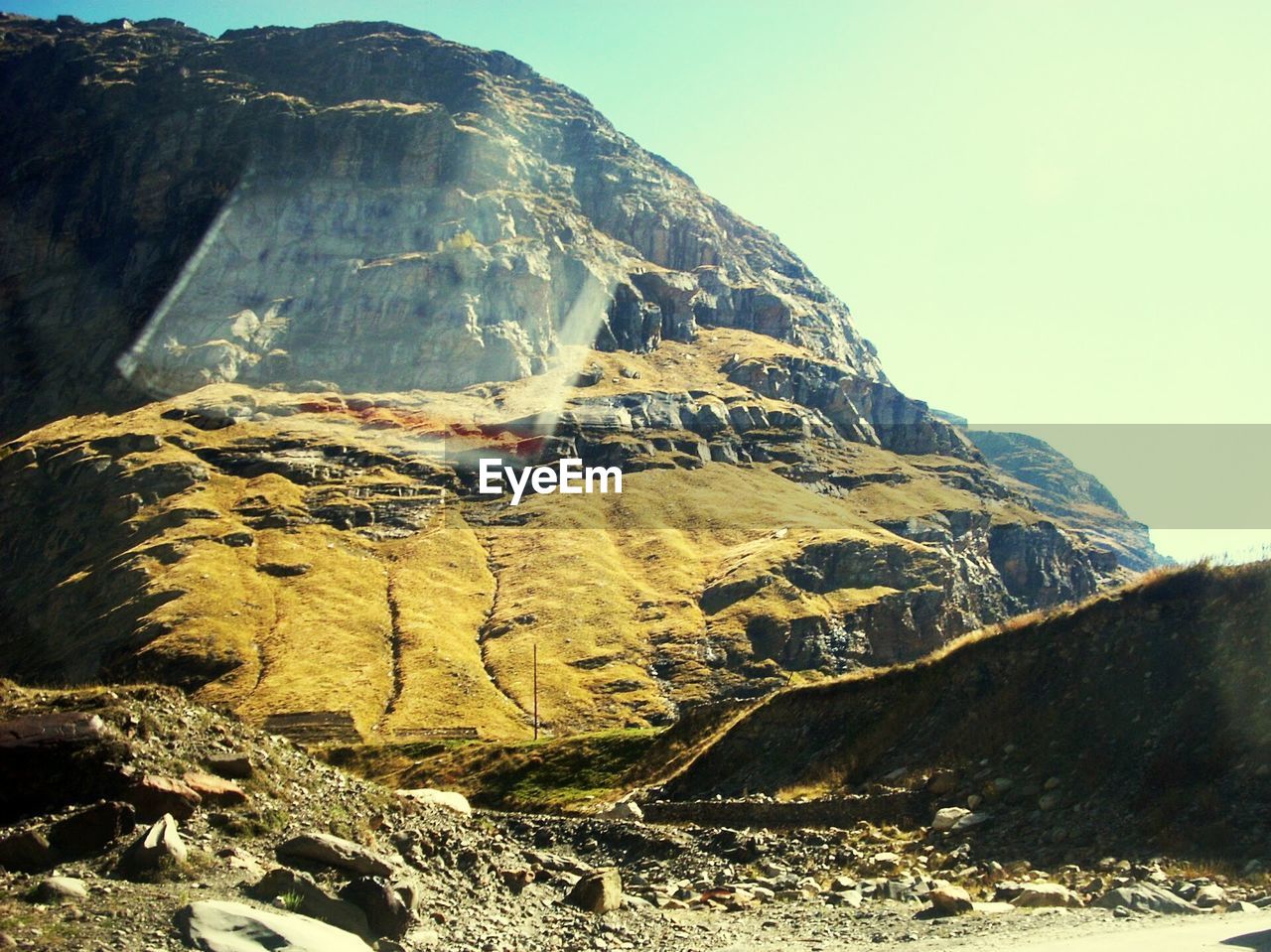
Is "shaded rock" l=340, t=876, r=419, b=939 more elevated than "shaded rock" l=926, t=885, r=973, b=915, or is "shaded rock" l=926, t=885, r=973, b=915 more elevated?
"shaded rock" l=340, t=876, r=419, b=939

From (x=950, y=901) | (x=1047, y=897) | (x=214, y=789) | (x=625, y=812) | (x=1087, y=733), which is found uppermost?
(x=1087, y=733)

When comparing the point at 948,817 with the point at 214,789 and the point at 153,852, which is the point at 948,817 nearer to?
the point at 214,789

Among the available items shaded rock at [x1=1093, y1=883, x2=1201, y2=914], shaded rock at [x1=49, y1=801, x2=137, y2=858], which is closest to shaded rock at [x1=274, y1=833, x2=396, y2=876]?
shaded rock at [x1=49, y1=801, x2=137, y2=858]

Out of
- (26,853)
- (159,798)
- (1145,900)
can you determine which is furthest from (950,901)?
(26,853)

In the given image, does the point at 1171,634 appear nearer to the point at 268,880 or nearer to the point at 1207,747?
the point at 1207,747
